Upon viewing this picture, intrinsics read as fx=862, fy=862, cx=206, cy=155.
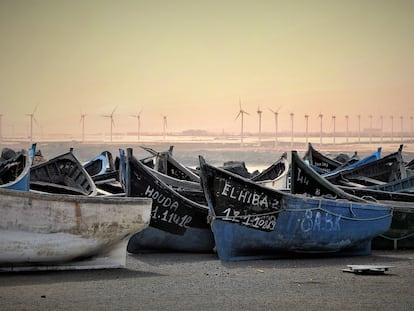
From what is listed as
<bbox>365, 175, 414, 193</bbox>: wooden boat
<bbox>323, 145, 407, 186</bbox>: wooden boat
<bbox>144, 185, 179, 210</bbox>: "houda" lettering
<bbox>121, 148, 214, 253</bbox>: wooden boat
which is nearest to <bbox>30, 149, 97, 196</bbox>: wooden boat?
<bbox>121, 148, 214, 253</bbox>: wooden boat

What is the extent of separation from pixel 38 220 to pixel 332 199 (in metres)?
5.70

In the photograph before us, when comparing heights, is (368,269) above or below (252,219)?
below

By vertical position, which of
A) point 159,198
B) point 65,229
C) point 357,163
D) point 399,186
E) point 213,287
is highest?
point 357,163

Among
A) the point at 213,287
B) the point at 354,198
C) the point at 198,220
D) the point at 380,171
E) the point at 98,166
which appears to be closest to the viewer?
the point at 213,287

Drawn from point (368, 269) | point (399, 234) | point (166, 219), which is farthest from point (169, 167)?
point (368, 269)

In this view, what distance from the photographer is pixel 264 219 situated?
1501 cm

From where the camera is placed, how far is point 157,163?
74.7 feet

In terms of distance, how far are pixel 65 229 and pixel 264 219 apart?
145 inches

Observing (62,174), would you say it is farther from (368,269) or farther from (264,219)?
(368,269)

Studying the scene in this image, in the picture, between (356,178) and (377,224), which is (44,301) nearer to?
(377,224)

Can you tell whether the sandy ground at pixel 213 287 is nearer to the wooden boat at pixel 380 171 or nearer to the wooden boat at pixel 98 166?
the wooden boat at pixel 380 171

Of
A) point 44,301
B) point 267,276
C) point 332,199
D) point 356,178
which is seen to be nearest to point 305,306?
point 267,276

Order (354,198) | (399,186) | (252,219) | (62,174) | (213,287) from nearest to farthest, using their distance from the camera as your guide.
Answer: (213,287), (252,219), (354,198), (62,174), (399,186)

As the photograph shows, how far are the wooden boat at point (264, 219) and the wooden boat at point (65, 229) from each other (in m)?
1.72
